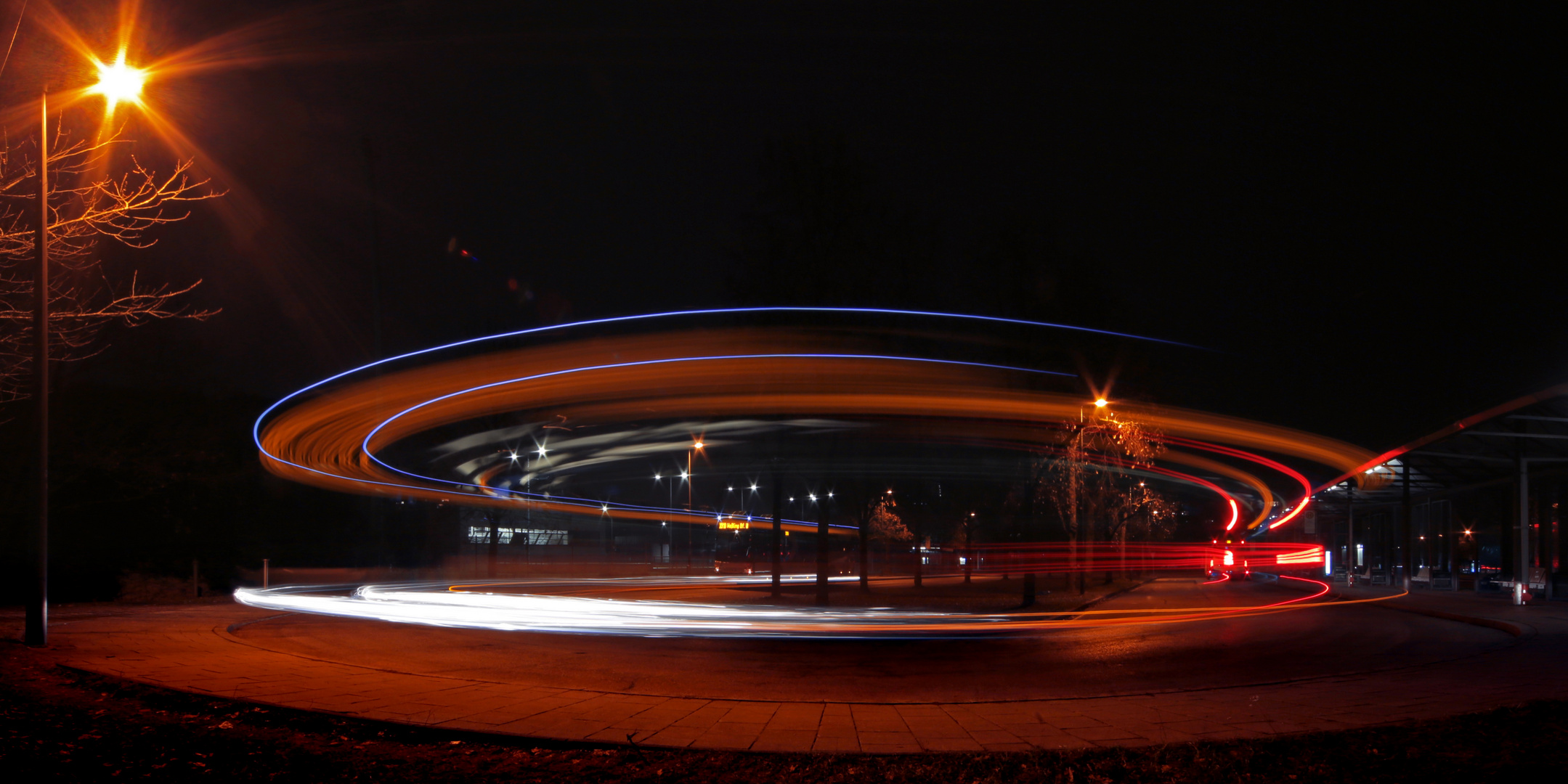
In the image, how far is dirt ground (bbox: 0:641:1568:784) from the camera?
7.20 m

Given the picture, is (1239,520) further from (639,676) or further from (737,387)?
(639,676)

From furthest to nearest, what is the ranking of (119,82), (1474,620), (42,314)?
(1474,620)
(42,314)
(119,82)

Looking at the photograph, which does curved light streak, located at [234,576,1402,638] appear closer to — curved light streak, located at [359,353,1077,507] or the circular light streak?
the circular light streak

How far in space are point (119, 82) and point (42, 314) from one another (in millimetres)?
3671

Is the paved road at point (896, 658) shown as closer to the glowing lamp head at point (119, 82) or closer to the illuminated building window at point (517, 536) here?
the glowing lamp head at point (119, 82)

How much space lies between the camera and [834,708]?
10.3 metres

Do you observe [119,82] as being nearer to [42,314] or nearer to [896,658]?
[42,314]

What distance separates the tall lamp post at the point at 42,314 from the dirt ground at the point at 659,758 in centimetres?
621

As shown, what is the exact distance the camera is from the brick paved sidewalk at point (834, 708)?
866 centimetres

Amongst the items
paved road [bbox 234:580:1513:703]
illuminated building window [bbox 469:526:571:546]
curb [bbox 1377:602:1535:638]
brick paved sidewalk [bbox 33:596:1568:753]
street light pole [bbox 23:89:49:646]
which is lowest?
illuminated building window [bbox 469:526:571:546]

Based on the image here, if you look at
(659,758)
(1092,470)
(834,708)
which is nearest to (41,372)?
(659,758)

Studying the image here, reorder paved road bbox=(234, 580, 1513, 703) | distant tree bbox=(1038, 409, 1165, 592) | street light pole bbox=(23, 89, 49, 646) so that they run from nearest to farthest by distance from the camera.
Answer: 1. paved road bbox=(234, 580, 1513, 703)
2. street light pole bbox=(23, 89, 49, 646)
3. distant tree bbox=(1038, 409, 1165, 592)

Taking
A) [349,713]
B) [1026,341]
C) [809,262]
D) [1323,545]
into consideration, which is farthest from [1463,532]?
A: [349,713]

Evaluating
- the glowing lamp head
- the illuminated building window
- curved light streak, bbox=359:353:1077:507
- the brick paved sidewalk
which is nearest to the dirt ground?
the brick paved sidewalk
